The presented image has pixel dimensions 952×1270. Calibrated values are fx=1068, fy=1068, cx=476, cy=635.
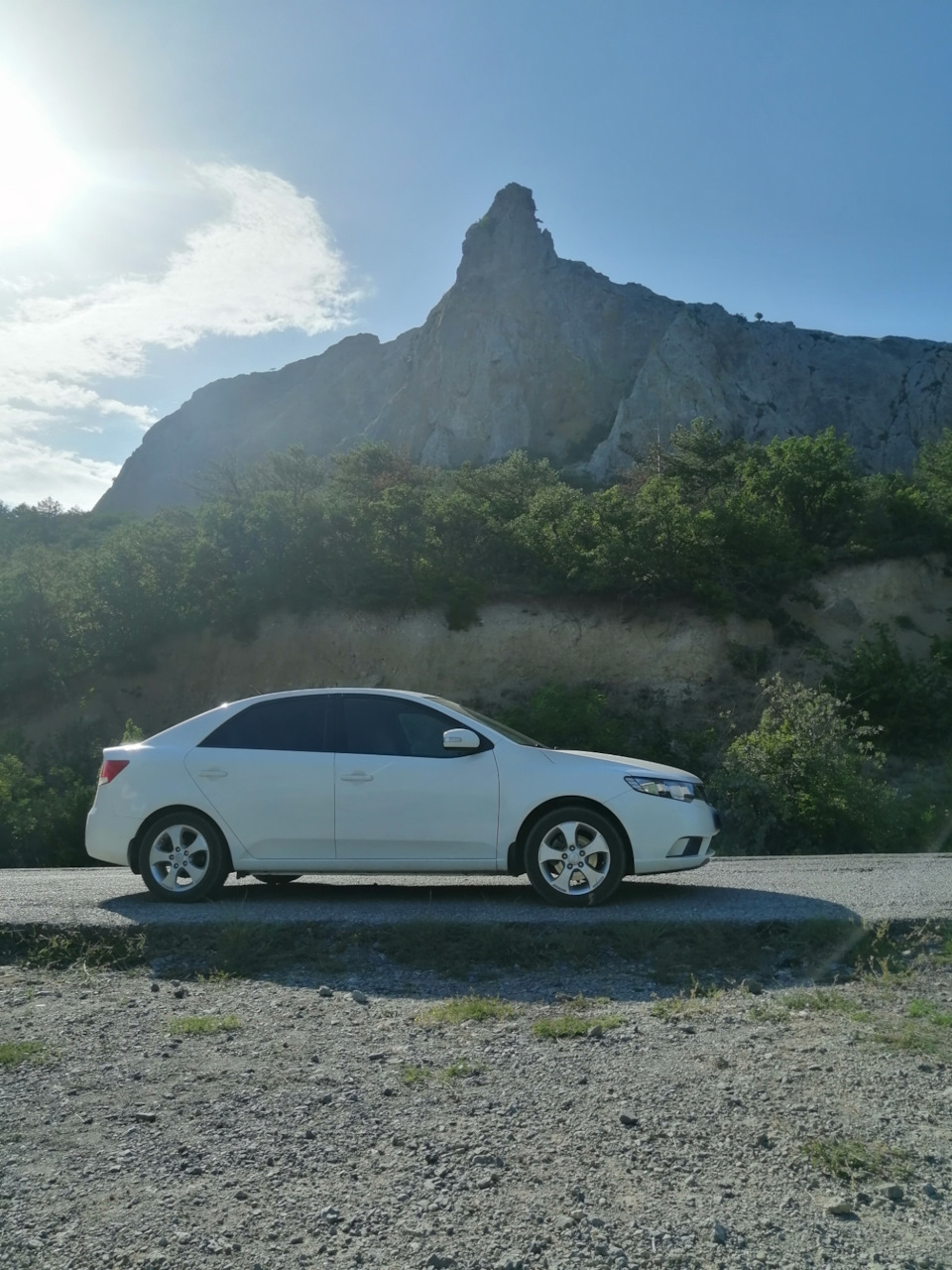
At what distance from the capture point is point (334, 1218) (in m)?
3.31

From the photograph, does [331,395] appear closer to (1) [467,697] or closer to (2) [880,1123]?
(1) [467,697]

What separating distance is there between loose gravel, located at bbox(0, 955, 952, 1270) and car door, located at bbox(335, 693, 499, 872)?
1.99 meters

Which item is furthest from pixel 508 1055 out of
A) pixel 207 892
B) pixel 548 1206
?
pixel 207 892

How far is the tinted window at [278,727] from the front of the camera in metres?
8.44

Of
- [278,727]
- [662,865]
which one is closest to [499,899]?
[662,865]

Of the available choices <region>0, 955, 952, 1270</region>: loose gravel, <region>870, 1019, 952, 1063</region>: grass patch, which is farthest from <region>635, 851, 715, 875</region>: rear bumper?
<region>870, 1019, 952, 1063</region>: grass patch

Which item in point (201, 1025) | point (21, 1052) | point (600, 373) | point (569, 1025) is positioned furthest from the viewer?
point (600, 373)

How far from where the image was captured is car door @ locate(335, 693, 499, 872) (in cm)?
793

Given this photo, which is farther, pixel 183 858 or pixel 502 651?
pixel 502 651

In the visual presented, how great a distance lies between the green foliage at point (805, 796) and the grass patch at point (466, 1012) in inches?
414

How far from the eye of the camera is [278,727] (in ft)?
28.1

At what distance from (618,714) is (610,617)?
128 inches

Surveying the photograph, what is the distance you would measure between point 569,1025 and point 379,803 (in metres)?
3.18

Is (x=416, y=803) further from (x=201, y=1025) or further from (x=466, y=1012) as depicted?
(x=201, y=1025)
